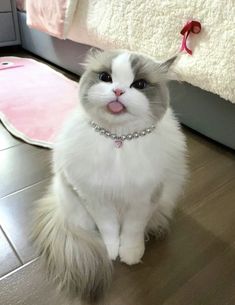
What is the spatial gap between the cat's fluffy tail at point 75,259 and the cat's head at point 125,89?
0.96ft

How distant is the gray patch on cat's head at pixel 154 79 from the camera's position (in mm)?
603

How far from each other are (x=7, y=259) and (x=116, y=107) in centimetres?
49

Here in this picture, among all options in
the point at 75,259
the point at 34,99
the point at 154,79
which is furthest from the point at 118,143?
the point at 34,99

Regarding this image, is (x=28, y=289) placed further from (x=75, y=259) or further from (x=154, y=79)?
(x=154, y=79)

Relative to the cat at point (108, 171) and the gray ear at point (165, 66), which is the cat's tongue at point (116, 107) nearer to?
the cat at point (108, 171)

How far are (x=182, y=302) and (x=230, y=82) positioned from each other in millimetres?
670

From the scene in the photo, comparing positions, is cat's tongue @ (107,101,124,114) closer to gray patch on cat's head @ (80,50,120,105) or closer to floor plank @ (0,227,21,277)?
gray patch on cat's head @ (80,50,120,105)

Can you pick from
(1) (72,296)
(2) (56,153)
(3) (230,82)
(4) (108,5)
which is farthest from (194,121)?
(1) (72,296)

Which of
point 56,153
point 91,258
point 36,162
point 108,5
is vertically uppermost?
point 108,5

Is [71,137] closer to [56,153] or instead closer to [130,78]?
[56,153]

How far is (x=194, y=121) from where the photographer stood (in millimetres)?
1318

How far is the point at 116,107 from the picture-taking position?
1.95 ft

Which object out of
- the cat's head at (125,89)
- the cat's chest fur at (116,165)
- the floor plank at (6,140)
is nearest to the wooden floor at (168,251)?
the floor plank at (6,140)

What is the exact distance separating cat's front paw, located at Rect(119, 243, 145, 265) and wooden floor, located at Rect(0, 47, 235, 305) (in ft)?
0.06
